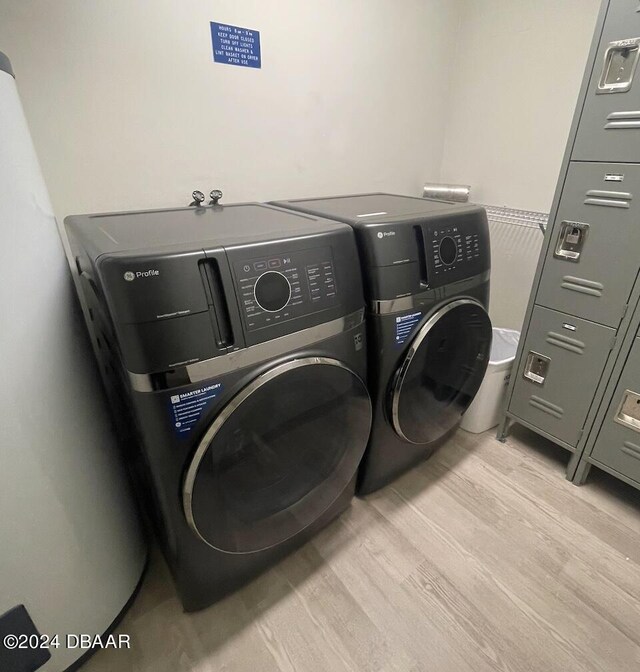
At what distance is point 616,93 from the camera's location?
42.9 inches

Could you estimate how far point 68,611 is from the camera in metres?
0.87

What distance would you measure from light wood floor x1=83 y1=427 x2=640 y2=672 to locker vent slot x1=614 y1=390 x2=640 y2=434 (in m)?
0.35

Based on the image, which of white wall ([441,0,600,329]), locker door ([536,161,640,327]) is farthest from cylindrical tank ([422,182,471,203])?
locker door ([536,161,640,327])

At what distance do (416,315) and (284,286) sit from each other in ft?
1.45

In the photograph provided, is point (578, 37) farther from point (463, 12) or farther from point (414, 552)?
point (414, 552)

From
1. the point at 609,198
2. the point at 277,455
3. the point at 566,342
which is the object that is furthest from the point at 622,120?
the point at 277,455

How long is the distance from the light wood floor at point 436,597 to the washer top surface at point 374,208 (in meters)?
0.97

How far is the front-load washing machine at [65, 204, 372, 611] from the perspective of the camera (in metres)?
0.70

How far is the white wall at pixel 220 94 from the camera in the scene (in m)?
1.04

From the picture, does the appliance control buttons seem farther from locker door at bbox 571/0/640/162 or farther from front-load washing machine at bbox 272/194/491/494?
locker door at bbox 571/0/640/162

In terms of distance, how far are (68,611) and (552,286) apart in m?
1.63

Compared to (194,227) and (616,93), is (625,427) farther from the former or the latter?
(194,227)

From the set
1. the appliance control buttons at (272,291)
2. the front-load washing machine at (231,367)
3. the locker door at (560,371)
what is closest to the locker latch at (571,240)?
the locker door at (560,371)

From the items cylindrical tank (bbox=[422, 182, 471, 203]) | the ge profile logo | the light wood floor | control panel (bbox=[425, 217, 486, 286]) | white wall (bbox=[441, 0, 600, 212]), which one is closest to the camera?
the ge profile logo
